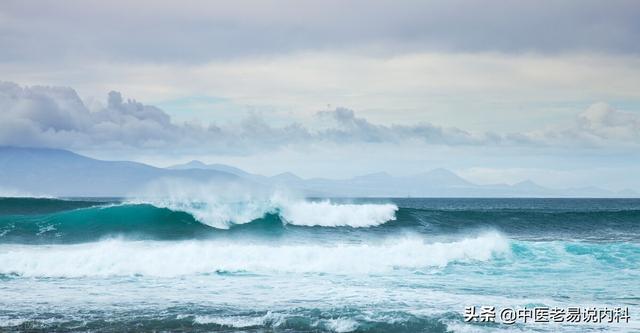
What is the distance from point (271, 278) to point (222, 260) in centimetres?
192

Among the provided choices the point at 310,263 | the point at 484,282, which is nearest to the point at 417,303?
the point at 484,282

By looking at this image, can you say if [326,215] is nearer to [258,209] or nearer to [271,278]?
[258,209]

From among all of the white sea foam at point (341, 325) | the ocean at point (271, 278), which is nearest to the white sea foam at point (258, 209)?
the ocean at point (271, 278)

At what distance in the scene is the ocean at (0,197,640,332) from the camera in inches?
424

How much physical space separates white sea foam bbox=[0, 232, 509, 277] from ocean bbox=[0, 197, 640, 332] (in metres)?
0.05

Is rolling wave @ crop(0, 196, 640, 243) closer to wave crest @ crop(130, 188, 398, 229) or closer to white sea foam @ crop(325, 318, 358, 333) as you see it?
wave crest @ crop(130, 188, 398, 229)

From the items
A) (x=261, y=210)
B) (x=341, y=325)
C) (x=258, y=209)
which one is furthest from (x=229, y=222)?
(x=341, y=325)

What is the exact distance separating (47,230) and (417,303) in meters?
17.7

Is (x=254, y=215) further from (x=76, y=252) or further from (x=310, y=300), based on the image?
(x=310, y=300)

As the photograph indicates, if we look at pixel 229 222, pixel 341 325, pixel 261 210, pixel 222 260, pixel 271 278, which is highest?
pixel 261 210

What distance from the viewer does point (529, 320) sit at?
36.0 ft

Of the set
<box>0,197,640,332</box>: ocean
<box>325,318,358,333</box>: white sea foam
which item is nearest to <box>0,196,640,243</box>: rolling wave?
<box>0,197,640,332</box>: ocean

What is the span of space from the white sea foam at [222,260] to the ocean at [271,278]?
5 cm

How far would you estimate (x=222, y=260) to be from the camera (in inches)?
642
